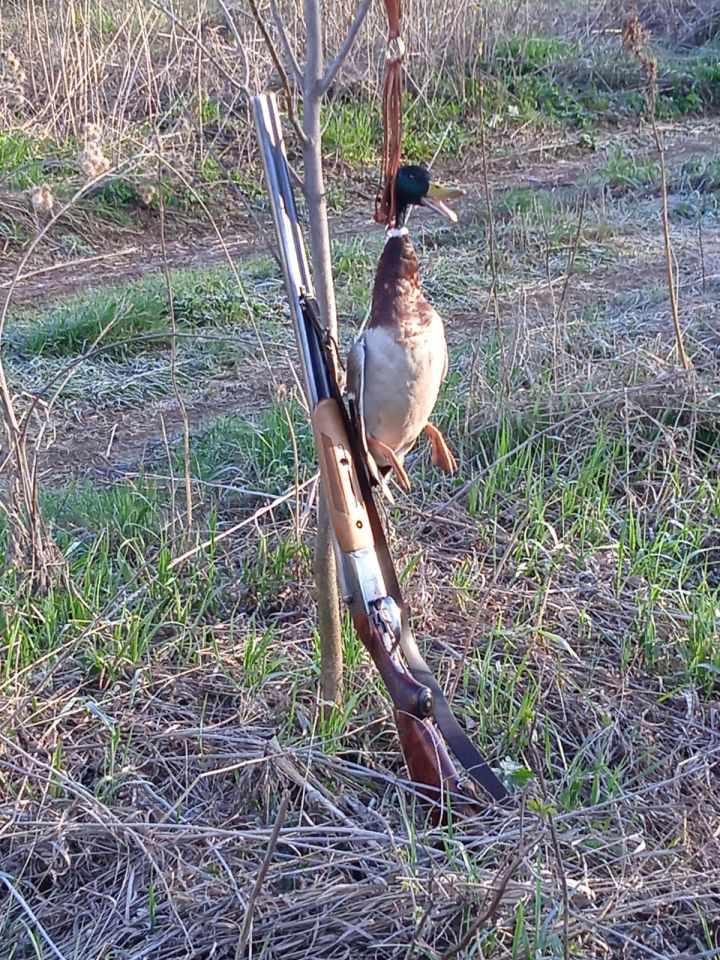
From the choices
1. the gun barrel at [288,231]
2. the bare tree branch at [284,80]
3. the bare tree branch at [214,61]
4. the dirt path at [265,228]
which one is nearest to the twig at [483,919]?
the gun barrel at [288,231]

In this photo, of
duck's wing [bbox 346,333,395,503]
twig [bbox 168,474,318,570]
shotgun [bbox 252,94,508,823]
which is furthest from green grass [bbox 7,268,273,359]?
duck's wing [bbox 346,333,395,503]

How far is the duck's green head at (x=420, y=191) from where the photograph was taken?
172cm

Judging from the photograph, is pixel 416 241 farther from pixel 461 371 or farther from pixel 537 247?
pixel 461 371

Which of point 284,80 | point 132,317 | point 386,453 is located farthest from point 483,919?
point 132,317

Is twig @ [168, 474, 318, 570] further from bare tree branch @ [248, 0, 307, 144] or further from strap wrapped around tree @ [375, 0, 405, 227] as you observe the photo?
strap wrapped around tree @ [375, 0, 405, 227]

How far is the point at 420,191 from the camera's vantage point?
172cm

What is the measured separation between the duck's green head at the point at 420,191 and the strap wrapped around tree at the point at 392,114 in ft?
0.04

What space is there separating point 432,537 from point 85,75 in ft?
17.2

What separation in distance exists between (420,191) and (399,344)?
24cm

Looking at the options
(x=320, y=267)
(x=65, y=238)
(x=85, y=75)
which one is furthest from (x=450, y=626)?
(x=85, y=75)

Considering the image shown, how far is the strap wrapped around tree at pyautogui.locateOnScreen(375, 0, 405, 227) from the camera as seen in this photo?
1.62m

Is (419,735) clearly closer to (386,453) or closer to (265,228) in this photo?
(386,453)

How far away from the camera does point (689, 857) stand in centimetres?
205

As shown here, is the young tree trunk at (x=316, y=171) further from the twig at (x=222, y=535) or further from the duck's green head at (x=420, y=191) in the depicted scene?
the twig at (x=222, y=535)
